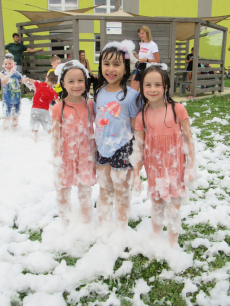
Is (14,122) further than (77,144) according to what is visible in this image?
Yes

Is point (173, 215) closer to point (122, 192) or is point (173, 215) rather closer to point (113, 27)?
point (122, 192)

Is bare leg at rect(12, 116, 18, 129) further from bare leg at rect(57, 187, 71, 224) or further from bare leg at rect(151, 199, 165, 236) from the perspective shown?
bare leg at rect(151, 199, 165, 236)

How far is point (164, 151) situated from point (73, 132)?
2.38 feet

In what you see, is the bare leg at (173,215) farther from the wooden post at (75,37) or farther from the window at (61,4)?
the window at (61,4)

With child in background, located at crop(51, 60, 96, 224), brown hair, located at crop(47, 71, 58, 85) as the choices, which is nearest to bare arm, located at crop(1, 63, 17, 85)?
brown hair, located at crop(47, 71, 58, 85)

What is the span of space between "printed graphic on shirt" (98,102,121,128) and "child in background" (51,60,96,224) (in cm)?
15

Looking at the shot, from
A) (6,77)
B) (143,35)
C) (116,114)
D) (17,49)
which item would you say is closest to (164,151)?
(116,114)

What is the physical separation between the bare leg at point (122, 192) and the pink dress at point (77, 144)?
0.22m

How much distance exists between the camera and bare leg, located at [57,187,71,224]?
2254 mm

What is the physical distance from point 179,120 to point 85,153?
0.77m

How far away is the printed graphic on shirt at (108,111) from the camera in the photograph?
1992mm

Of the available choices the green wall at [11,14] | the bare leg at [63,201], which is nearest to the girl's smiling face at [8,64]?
the bare leg at [63,201]

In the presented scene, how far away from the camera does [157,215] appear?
210 cm

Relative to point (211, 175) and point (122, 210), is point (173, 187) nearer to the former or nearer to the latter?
point (122, 210)
